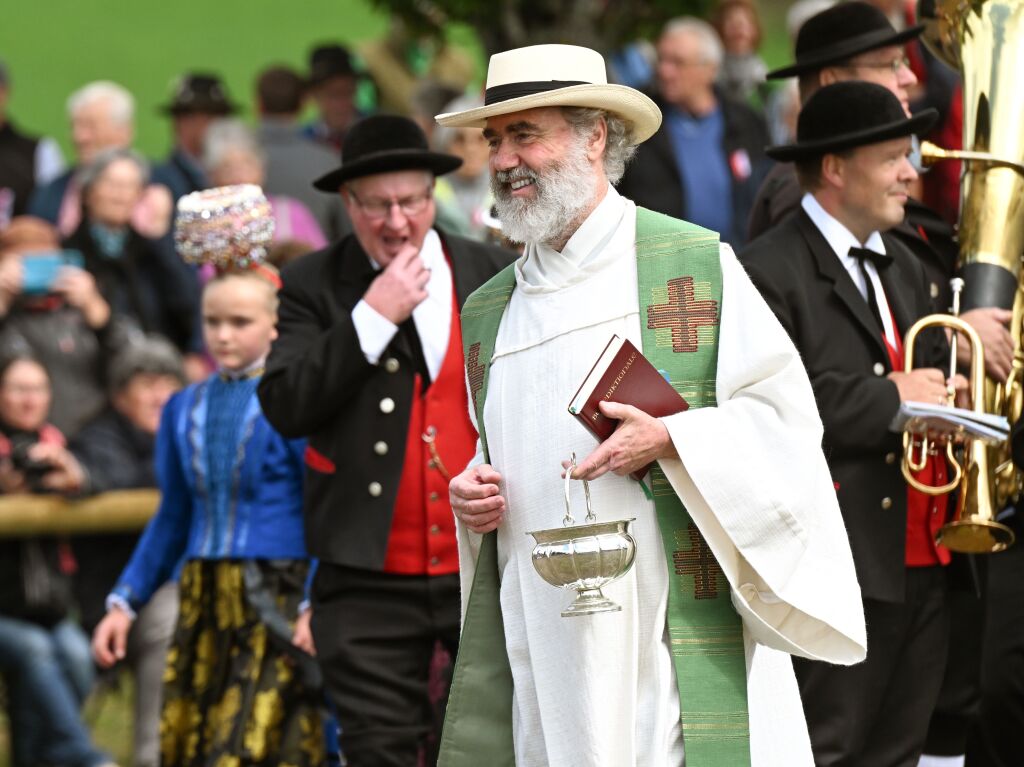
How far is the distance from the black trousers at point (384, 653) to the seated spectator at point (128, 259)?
16.2 feet

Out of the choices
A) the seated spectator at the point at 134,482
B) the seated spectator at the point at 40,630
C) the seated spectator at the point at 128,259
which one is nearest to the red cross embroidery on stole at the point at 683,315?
the seated spectator at the point at 134,482

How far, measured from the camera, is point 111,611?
8.17m

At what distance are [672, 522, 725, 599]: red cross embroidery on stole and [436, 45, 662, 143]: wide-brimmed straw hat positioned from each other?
1.20 m

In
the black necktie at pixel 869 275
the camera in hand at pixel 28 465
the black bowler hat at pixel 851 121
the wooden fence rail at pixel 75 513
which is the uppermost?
the black bowler hat at pixel 851 121

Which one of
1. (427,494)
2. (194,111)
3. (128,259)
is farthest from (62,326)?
(427,494)

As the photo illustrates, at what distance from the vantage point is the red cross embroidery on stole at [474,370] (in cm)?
598

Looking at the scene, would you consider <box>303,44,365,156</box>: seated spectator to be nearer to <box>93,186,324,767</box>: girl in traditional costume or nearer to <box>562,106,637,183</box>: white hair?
<box>93,186,324,767</box>: girl in traditional costume

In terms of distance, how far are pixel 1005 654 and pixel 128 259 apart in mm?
6135

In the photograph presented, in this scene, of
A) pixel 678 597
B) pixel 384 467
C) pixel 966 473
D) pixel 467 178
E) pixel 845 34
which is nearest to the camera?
pixel 678 597

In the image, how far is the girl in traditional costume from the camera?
25.5 feet

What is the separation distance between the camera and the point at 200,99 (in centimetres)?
1402

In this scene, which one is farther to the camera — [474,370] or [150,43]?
[150,43]

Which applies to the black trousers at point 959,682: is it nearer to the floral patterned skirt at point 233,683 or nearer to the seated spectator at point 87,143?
the floral patterned skirt at point 233,683

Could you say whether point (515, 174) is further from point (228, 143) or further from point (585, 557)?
point (228, 143)
